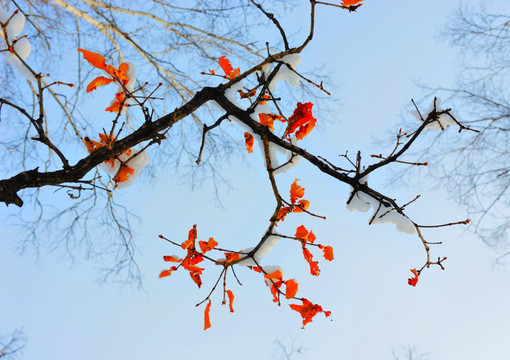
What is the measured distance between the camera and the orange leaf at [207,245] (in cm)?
149

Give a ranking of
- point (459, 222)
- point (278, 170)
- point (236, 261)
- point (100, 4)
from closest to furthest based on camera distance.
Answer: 1. point (459, 222)
2. point (236, 261)
3. point (278, 170)
4. point (100, 4)

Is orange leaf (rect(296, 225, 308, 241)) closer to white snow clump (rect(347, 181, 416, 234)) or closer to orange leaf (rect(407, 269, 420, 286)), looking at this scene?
white snow clump (rect(347, 181, 416, 234))

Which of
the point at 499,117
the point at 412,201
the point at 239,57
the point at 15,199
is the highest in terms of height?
the point at 239,57

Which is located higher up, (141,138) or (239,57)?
(239,57)

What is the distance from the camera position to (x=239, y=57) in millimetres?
3955

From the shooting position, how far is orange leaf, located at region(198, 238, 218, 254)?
1.49 metres

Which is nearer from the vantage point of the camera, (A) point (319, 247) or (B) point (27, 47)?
(B) point (27, 47)

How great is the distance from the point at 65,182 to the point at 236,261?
0.81 metres

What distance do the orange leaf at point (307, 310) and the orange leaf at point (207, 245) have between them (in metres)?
0.44

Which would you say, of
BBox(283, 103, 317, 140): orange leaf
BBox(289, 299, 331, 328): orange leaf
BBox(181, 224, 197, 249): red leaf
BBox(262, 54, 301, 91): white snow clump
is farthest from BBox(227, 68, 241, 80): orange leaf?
BBox(289, 299, 331, 328): orange leaf

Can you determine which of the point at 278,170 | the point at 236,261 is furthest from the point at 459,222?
the point at 236,261

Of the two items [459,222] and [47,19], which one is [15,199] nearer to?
[459,222]

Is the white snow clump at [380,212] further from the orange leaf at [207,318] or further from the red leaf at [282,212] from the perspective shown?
the orange leaf at [207,318]

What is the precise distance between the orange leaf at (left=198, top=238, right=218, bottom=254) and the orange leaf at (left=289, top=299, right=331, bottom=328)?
1.44 ft
